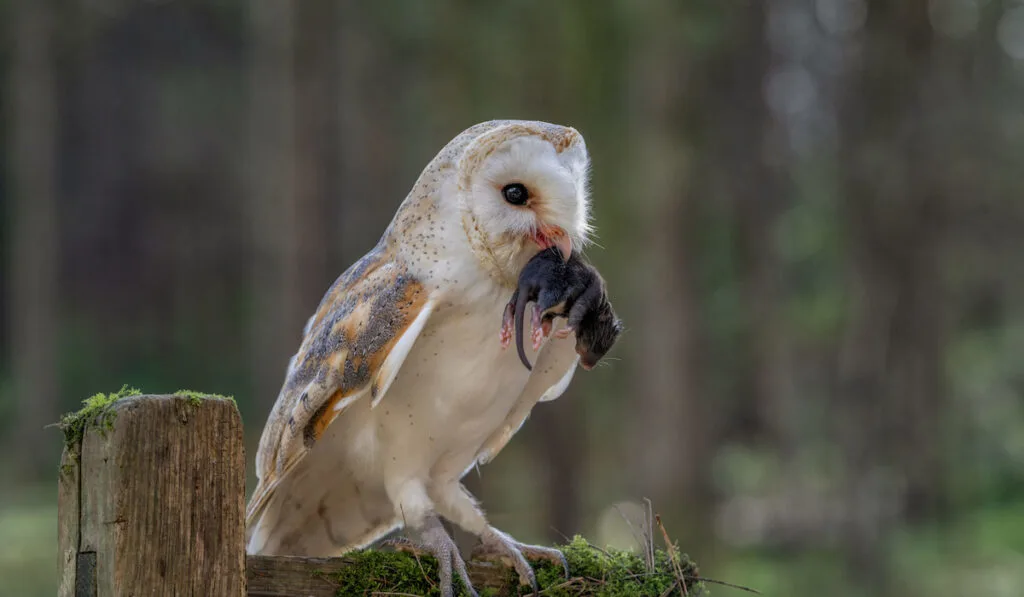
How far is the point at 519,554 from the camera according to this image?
2836mm

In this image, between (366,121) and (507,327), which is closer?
(507,327)

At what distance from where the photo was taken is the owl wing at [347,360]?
2875 millimetres

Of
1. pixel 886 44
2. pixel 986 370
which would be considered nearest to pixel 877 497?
pixel 886 44

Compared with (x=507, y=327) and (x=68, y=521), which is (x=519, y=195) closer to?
(x=507, y=327)

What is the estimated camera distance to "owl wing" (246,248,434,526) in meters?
2.88

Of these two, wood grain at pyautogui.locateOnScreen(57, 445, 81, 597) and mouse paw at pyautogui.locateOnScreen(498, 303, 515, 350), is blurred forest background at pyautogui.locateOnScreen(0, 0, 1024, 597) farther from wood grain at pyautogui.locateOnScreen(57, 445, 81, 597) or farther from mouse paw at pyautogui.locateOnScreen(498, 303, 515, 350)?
wood grain at pyautogui.locateOnScreen(57, 445, 81, 597)

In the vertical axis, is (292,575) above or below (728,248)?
below

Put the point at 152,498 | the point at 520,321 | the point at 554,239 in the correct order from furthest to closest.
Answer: the point at 554,239, the point at 520,321, the point at 152,498

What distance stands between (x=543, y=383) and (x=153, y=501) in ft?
4.78

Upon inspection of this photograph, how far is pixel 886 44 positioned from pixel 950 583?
4.96 meters

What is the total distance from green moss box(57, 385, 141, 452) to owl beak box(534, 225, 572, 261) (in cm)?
116

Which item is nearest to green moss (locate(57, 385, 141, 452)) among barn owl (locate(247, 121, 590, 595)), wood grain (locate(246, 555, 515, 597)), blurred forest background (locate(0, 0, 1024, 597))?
wood grain (locate(246, 555, 515, 597))

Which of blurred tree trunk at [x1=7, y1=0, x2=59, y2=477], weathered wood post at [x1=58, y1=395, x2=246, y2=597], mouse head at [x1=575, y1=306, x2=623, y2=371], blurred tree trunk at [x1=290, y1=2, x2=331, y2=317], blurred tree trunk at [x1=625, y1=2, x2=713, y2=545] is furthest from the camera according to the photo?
blurred tree trunk at [x1=7, y1=0, x2=59, y2=477]

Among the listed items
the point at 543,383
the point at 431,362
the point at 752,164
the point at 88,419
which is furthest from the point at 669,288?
the point at 88,419
